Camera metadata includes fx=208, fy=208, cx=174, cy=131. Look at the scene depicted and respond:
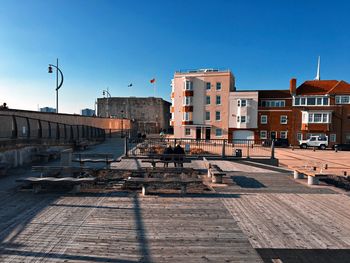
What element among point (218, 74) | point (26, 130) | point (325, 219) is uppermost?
point (218, 74)

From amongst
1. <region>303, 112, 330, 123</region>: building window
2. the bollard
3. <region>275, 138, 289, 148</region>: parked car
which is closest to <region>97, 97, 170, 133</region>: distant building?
<region>275, 138, 289, 148</region>: parked car

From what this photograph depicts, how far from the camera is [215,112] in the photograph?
43.8 metres

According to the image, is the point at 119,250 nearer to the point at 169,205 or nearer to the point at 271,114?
the point at 169,205

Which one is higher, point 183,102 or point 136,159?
point 183,102

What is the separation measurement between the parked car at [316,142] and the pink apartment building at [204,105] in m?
14.3

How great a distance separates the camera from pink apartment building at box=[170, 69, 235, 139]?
43375 millimetres

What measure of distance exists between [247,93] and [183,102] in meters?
13.3

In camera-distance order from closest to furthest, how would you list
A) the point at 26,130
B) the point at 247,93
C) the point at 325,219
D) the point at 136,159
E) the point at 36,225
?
1. the point at 36,225
2. the point at 325,219
3. the point at 26,130
4. the point at 136,159
5. the point at 247,93

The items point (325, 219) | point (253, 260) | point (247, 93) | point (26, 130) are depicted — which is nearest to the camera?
point (253, 260)

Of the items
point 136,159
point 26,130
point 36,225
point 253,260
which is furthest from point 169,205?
point 26,130

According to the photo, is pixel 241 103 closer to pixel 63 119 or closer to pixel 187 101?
pixel 187 101

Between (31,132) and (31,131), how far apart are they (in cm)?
7

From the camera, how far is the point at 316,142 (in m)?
38.2

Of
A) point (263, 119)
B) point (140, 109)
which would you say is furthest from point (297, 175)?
point (140, 109)
